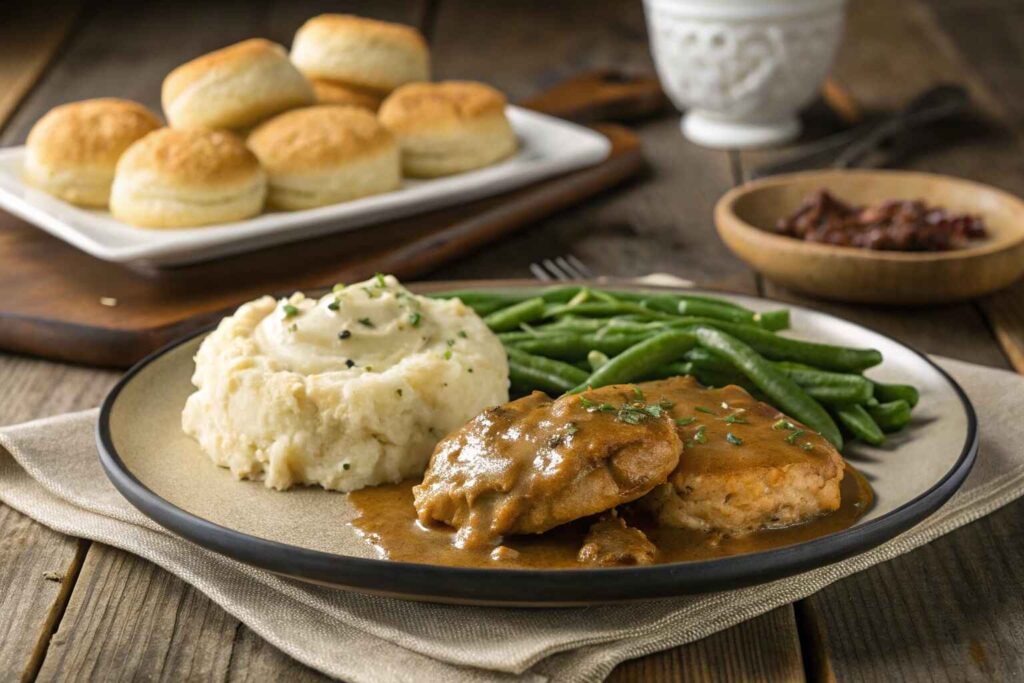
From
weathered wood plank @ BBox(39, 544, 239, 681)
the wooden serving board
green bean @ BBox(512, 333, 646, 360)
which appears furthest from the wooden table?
green bean @ BBox(512, 333, 646, 360)

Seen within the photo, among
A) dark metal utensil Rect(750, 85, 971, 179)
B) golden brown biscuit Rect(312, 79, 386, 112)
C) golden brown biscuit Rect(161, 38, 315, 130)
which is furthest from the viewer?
dark metal utensil Rect(750, 85, 971, 179)

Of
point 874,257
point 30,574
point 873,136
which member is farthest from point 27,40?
point 30,574

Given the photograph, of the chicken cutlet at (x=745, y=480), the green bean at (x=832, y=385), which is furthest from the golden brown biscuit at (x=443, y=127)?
the chicken cutlet at (x=745, y=480)

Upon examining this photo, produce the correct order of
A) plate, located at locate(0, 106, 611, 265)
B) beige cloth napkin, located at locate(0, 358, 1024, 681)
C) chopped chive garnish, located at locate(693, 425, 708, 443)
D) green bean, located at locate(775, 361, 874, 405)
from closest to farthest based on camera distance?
beige cloth napkin, located at locate(0, 358, 1024, 681) < chopped chive garnish, located at locate(693, 425, 708, 443) < green bean, located at locate(775, 361, 874, 405) < plate, located at locate(0, 106, 611, 265)

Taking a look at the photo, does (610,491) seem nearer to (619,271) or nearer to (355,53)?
(619,271)

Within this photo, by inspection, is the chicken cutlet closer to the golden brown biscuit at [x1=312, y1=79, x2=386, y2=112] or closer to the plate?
the plate

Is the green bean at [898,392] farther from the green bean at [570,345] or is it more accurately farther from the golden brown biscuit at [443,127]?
the golden brown biscuit at [443,127]

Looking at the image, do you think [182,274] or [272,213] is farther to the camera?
[272,213]
